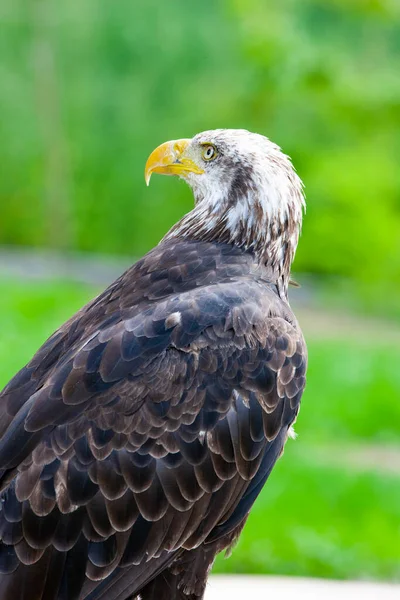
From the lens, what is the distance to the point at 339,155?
47.3ft

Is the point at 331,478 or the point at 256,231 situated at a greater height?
the point at 331,478

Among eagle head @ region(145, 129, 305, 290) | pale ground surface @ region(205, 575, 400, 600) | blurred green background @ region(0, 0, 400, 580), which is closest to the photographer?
eagle head @ region(145, 129, 305, 290)

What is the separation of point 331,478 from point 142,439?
4.66m

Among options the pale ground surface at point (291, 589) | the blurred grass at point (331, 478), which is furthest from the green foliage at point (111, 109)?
the pale ground surface at point (291, 589)

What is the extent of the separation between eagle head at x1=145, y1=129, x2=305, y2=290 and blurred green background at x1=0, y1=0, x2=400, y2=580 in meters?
2.89

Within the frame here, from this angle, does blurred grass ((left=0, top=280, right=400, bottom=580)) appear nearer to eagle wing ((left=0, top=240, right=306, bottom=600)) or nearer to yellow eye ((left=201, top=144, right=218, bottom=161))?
eagle wing ((left=0, top=240, right=306, bottom=600))

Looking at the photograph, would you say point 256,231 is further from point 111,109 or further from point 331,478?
point 111,109

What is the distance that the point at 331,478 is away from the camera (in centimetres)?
834

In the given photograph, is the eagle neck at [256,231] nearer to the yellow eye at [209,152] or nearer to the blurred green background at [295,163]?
the yellow eye at [209,152]

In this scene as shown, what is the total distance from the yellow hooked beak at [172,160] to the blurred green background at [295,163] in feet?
9.80

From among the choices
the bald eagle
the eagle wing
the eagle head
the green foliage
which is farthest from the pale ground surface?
the green foliage

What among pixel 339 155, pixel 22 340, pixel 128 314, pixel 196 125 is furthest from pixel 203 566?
pixel 196 125

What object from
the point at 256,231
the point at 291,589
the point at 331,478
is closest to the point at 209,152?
the point at 256,231

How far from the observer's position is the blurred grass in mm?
6971
